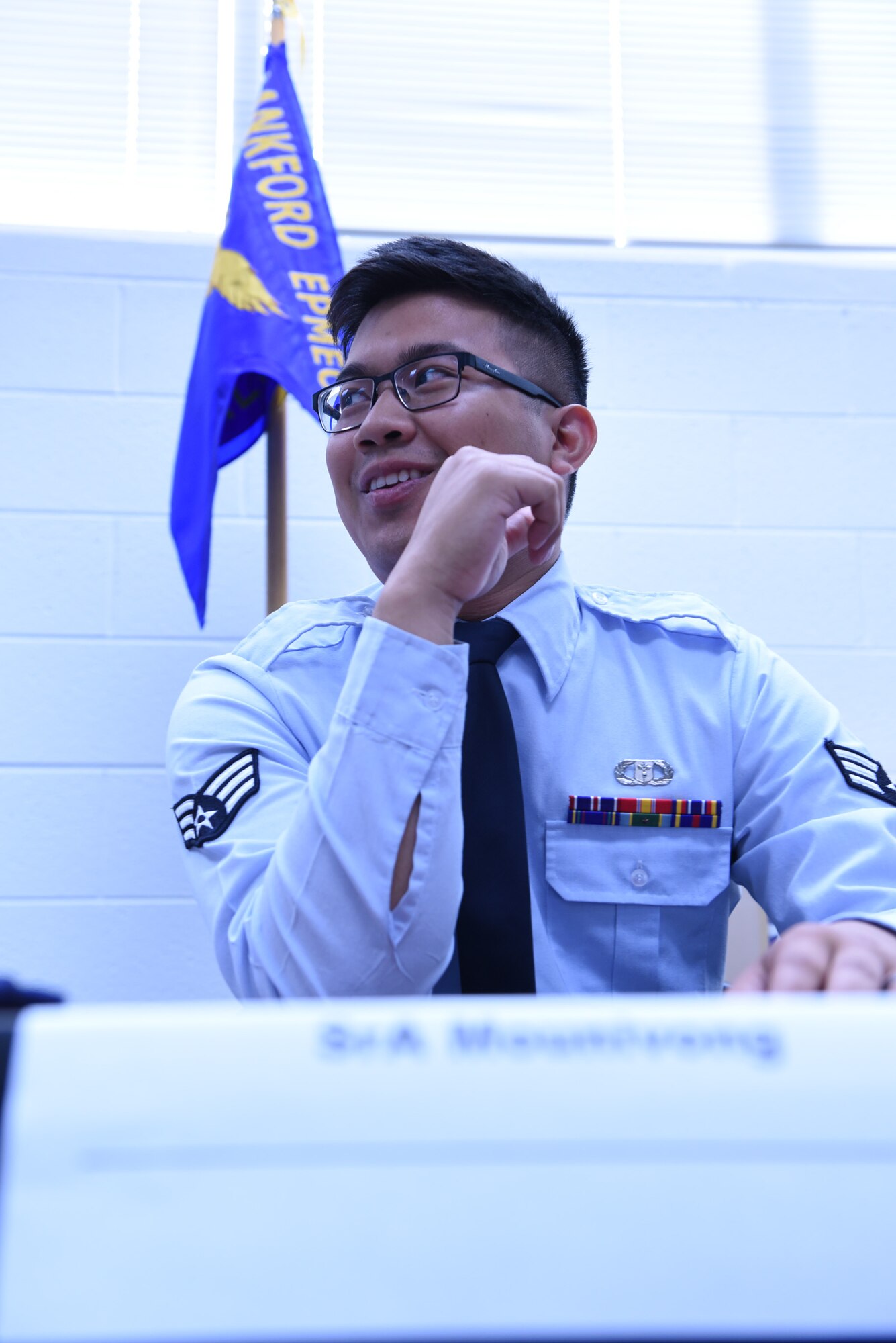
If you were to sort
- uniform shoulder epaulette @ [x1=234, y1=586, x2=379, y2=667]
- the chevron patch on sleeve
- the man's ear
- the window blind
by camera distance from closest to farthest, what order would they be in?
the chevron patch on sleeve → uniform shoulder epaulette @ [x1=234, y1=586, x2=379, y2=667] → the man's ear → the window blind

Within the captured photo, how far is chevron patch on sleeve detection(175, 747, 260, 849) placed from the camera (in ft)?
3.13

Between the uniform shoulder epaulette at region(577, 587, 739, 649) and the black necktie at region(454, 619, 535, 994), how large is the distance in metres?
0.29

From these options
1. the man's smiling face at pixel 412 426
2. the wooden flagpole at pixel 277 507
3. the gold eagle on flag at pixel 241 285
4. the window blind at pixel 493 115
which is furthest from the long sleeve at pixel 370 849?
the window blind at pixel 493 115

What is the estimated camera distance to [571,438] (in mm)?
1402

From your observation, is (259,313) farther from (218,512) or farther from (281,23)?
(281,23)

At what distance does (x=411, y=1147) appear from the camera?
11.4 inches

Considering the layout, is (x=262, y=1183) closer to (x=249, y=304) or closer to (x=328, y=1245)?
(x=328, y=1245)

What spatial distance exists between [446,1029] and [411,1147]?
0.04 metres

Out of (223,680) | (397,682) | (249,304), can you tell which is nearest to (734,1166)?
(397,682)

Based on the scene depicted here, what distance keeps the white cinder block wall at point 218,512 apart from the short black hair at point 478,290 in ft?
2.32

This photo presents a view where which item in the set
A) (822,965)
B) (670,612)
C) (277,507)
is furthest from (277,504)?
(822,965)

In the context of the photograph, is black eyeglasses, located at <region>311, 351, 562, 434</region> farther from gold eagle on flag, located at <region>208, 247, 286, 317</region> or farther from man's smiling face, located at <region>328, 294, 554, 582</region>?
gold eagle on flag, located at <region>208, 247, 286, 317</region>

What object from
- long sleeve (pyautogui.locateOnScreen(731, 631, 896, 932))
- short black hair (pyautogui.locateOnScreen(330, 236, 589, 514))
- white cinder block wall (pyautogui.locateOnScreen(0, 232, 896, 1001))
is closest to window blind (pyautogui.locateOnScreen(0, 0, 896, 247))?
white cinder block wall (pyautogui.locateOnScreen(0, 232, 896, 1001))

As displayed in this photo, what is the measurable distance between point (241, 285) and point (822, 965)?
1.54 metres
